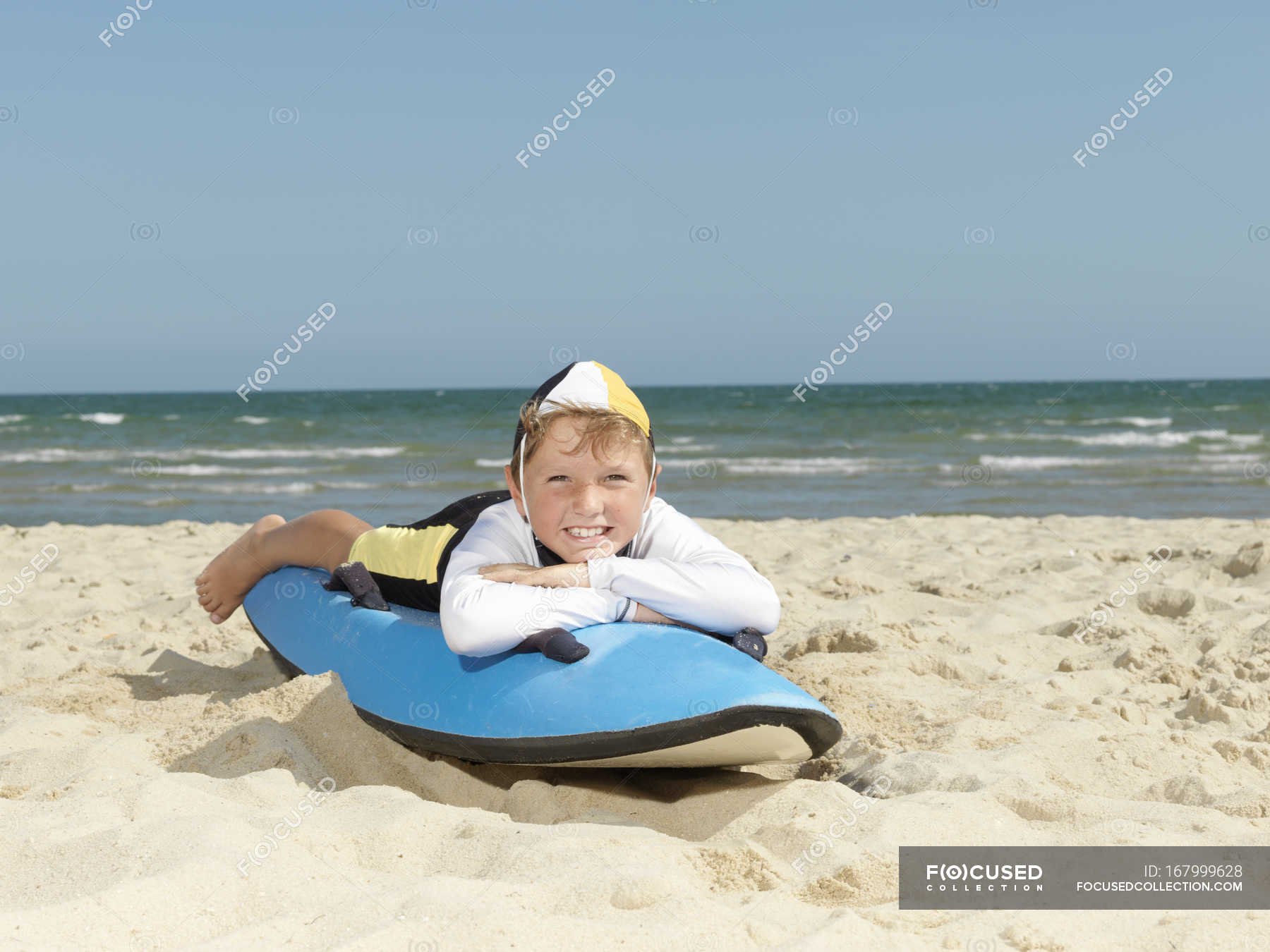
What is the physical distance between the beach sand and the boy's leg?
0.32 meters

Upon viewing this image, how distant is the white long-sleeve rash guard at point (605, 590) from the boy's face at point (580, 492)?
0.25ft

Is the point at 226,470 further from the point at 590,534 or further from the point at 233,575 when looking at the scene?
the point at 590,534

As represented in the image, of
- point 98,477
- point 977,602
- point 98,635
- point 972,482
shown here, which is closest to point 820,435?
point 972,482

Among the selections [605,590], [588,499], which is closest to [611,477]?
[588,499]

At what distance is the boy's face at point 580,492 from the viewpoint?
289 cm

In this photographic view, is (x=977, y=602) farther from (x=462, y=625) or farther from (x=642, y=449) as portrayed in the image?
(x=462, y=625)

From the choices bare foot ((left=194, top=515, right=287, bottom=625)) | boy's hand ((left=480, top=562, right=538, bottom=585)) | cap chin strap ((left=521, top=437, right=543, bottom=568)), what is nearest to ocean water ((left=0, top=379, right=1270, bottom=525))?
bare foot ((left=194, top=515, right=287, bottom=625))

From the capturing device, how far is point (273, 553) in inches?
171

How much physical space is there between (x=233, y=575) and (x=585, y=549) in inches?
83.8

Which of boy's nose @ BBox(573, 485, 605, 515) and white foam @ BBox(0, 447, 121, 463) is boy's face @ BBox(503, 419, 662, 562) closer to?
boy's nose @ BBox(573, 485, 605, 515)

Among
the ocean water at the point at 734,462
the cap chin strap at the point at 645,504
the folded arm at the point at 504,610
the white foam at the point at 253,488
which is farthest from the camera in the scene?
the white foam at the point at 253,488

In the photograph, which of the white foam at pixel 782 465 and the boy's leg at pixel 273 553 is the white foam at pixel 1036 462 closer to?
the white foam at pixel 782 465

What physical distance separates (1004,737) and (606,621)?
134 centimetres

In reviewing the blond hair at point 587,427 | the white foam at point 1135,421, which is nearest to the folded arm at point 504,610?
the blond hair at point 587,427
